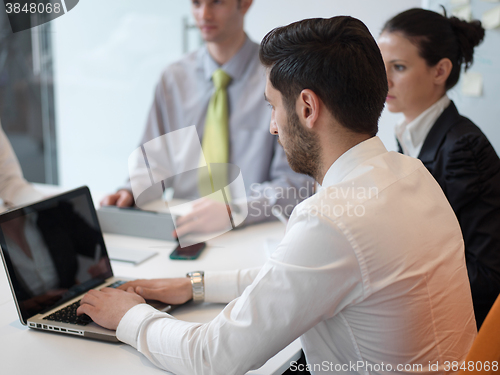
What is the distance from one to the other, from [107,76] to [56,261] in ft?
9.00

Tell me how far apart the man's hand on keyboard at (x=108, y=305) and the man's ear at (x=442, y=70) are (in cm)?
114

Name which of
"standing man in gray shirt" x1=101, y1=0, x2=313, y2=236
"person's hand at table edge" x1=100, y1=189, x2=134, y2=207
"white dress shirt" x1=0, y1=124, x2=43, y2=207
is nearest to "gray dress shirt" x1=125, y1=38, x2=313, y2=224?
"standing man in gray shirt" x1=101, y1=0, x2=313, y2=236

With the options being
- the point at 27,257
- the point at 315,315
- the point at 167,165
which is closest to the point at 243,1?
the point at 167,165

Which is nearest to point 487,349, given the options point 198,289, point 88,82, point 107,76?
point 198,289

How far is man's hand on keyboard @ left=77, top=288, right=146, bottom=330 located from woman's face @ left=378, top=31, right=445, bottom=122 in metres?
A: 1.07

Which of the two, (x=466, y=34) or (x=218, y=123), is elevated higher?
(x=466, y=34)

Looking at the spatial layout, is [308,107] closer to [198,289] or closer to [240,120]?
[198,289]

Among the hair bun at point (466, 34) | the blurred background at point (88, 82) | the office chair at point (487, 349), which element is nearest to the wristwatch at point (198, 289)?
the office chair at point (487, 349)

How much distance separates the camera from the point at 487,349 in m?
0.64

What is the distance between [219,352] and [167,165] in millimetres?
869

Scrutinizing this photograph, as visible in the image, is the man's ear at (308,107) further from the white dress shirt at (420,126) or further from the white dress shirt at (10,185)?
the white dress shirt at (10,185)

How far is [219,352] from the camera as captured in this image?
73 centimetres

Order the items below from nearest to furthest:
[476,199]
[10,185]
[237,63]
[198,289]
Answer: [198,289]
[476,199]
[10,185]
[237,63]

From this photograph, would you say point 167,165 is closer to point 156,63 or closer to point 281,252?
point 281,252
